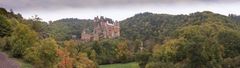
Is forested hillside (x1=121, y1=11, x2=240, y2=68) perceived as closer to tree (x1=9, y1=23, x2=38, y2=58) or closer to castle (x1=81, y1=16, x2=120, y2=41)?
tree (x1=9, y1=23, x2=38, y2=58)

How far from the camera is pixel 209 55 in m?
43.0

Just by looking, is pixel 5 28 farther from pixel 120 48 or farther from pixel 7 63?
pixel 120 48

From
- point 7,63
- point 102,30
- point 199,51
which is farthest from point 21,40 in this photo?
point 102,30

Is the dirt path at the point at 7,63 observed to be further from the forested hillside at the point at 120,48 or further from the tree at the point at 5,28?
the tree at the point at 5,28

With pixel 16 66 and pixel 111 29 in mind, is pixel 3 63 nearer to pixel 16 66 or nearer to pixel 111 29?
pixel 16 66

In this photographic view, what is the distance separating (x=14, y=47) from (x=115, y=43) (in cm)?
5607

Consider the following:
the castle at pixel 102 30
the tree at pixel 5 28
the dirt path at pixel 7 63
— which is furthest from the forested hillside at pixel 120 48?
the castle at pixel 102 30

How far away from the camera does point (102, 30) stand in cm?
13312

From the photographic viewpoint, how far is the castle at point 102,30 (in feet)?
420

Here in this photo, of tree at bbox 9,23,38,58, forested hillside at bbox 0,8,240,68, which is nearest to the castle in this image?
forested hillside at bbox 0,8,240,68

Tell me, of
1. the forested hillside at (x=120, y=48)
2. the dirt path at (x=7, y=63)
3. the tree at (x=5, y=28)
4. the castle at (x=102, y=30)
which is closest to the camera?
the dirt path at (x=7, y=63)

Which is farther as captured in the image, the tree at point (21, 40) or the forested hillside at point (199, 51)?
the forested hillside at point (199, 51)

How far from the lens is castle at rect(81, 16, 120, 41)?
128000 millimetres

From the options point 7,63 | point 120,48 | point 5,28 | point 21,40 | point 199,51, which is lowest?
point 120,48
